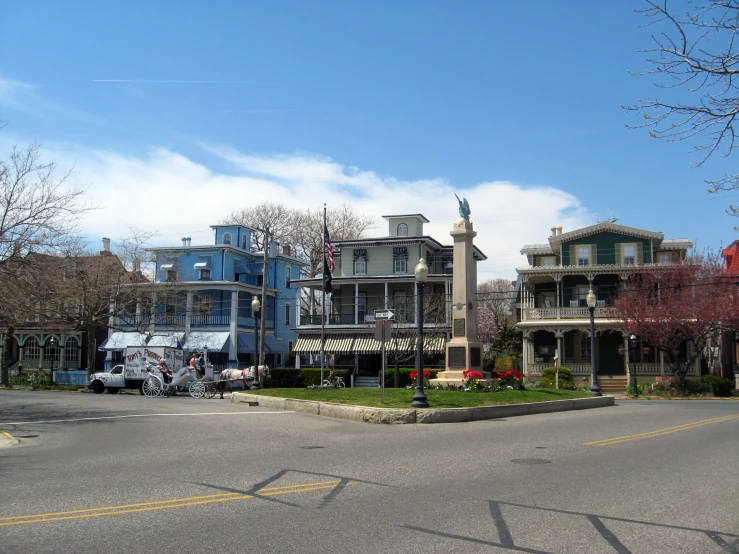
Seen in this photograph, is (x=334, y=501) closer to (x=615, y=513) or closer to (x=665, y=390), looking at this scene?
(x=615, y=513)

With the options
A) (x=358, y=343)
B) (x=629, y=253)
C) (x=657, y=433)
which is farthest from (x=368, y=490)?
(x=629, y=253)

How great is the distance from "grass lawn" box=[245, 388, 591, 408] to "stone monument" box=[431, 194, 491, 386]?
79.2 inches

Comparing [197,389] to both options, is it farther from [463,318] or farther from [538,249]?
[538,249]

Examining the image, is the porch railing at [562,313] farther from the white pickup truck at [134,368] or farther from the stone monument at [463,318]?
the white pickup truck at [134,368]

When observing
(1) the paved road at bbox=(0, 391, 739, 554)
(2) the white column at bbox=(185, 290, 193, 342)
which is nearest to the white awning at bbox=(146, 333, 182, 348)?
(2) the white column at bbox=(185, 290, 193, 342)

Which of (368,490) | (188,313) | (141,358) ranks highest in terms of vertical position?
(188,313)

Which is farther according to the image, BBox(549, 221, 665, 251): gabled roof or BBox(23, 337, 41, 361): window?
BBox(23, 337, 41, 361): window

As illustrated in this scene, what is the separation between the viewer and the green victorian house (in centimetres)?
4416

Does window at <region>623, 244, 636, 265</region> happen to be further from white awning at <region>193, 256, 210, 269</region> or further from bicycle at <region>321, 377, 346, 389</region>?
white awning at <region>193, 256, 210, 269</region>

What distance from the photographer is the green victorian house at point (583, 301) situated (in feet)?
145

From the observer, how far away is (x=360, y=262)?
50.6 m

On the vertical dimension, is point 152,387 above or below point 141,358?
below

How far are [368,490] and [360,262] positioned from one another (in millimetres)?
42191

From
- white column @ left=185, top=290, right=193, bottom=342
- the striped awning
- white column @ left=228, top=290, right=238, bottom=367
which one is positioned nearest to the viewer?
the striped awning
